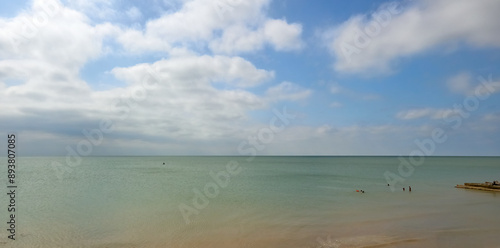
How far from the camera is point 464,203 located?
32.9 metres

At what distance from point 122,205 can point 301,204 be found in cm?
2002

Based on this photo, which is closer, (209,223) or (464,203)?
(209,223)

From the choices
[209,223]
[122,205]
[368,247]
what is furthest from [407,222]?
[122,205]

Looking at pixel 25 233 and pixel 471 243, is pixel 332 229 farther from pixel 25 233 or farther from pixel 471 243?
pixel 25 233

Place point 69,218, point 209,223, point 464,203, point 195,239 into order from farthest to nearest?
1. point 464,203
2. point 69,218
3. point 209,223
4. point 195,239

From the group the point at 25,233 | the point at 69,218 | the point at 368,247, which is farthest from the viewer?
the point at 69,218

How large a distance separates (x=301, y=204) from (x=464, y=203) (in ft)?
63.3

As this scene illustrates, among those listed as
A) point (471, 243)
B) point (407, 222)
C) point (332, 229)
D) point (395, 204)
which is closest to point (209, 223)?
point (332, 229)

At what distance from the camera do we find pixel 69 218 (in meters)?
25.5

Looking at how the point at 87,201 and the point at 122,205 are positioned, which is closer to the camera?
the point at 122,205

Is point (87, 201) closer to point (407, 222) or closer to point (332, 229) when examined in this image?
point (332, 229)

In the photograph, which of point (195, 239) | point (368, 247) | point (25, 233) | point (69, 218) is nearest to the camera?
point (368, 247)

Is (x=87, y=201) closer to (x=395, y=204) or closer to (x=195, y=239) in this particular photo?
(x=195, y=239)

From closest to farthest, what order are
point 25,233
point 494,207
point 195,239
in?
1. point 195,239
2. point 25,233
3. point 494,207
